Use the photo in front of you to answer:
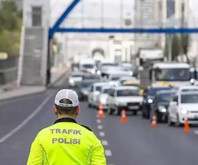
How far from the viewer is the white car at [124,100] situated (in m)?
45.3

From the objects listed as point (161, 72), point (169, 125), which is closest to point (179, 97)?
point (169, 125)

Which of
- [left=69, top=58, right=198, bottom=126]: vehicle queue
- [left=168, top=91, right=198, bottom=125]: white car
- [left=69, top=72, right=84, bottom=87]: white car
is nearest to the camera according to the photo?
[left=168, top=91, right=198, bottom=125]: white car

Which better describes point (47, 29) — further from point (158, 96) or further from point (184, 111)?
point (184, 111)

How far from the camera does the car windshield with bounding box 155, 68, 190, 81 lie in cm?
5181

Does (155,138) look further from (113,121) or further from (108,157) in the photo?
(113,121)

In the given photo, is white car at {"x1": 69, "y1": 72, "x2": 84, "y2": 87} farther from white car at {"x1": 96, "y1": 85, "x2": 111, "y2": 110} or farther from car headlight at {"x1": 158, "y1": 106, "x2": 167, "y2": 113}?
car headlight at {"x1": 158, "y1": 106, "x2": 167, "y2": 113}

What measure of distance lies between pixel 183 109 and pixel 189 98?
158 centimetres

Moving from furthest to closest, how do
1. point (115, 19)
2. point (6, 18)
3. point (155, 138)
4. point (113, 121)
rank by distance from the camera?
point (6, 18) → point (115, 19) → point (113, 121) → point (155, 138)

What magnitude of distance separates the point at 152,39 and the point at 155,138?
106 metres

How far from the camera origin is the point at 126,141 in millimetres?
26906

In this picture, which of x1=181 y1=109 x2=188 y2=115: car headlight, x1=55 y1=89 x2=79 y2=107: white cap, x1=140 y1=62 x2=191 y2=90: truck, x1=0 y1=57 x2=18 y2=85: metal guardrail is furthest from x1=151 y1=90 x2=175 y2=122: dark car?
x1=0 y1=57 x2=18 y2=85: metal guardrail

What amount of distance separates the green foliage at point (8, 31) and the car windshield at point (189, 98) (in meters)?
86.7

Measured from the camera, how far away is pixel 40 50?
91.6 meters

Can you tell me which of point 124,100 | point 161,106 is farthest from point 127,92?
point 161,106
